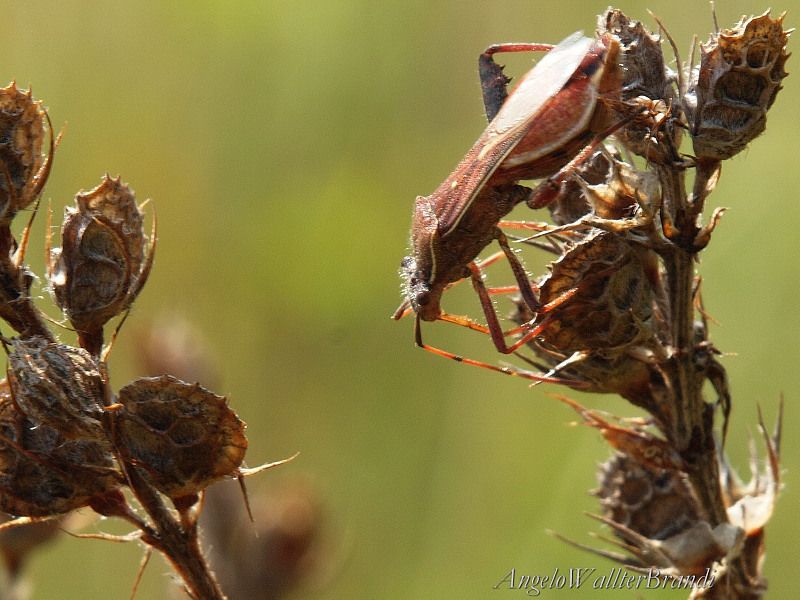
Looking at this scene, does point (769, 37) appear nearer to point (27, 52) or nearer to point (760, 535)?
point (760, 535)

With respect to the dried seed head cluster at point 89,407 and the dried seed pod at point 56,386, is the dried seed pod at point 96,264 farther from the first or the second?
the dried seed pod at point 56,386

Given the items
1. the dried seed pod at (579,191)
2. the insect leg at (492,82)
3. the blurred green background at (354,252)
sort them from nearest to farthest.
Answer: the dried seed pod at (579,191), the insect leg at (492,82), the blurred green background at (354,252)

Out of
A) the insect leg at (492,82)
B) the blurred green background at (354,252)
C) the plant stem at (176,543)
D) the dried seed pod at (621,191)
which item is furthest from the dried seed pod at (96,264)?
the blurred green background at (354,252)

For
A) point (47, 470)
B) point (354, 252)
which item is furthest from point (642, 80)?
point (354, 252)

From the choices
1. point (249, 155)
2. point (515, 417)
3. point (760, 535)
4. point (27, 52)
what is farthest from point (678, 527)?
point (27, 52)

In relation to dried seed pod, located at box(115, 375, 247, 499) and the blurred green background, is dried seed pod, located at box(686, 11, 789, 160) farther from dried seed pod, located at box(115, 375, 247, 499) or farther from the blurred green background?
the blurred green background

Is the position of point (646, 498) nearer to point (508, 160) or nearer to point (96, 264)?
point (508, 160)

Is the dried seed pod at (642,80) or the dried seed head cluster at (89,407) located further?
the dried seed pod at (642,80)
